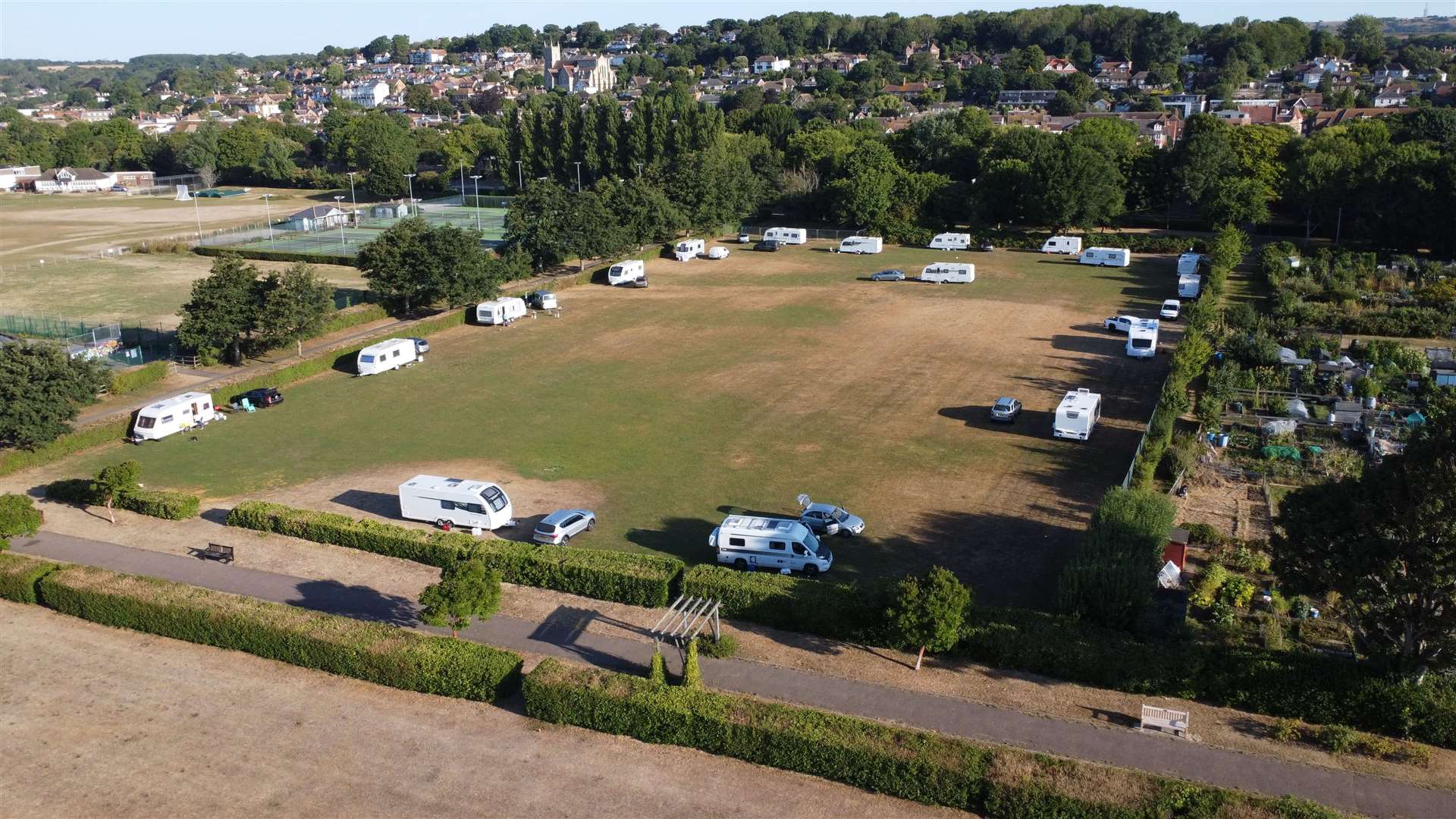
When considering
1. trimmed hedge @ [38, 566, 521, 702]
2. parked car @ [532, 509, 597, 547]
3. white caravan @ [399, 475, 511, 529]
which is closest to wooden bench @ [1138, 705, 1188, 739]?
trimmed hedge @ [38, 566, 521, 702]

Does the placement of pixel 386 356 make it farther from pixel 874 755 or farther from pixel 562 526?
pixel 874 755

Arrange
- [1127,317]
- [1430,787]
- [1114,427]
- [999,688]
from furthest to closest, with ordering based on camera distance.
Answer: [1127,317], [1114,427], [999,688], [1430,787]

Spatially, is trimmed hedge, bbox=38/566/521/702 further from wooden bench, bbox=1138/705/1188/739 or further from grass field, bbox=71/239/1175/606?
wooden bench, bbox=1138/705/1188/739

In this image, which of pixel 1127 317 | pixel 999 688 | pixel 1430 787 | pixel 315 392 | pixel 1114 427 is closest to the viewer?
pixel 1430 787

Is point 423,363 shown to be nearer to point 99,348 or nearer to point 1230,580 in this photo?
point 99,348

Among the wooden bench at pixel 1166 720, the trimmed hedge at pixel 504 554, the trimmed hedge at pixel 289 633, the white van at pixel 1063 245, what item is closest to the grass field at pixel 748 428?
the trimmed hedge at pixel 504 554

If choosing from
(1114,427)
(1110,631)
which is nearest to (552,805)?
(1110,631)

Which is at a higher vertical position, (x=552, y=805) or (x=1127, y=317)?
(x=1127, y=317)

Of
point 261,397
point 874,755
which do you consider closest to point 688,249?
point 261,397
